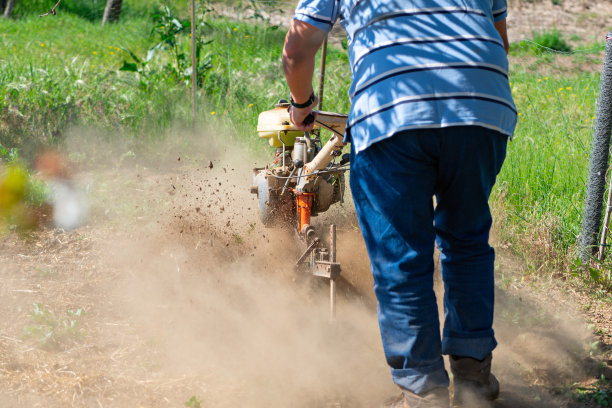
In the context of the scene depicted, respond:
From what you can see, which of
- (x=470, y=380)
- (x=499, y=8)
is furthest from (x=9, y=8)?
(x=470, y=380)

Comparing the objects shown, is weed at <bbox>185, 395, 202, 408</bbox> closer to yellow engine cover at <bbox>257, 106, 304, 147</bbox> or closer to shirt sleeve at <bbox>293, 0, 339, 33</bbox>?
shirt sleeve at <bbox>293, 0, 339, 33</bbox>

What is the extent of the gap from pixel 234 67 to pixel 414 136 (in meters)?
5.87

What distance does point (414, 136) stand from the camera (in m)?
2.05

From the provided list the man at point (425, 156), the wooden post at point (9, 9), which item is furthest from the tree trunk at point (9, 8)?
the man at point (425, 156)

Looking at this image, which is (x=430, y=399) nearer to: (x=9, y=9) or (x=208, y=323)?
(x=208, y=323)

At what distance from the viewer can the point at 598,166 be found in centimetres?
374

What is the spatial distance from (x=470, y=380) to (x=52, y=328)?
7.01ft

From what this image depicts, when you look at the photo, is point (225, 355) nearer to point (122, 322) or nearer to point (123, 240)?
point (122, 322)

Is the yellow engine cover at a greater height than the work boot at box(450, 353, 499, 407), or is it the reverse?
the yellow engine cover

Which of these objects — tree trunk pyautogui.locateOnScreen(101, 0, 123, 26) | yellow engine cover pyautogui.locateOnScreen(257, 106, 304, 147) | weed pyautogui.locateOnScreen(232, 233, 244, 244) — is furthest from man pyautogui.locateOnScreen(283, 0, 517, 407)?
tree trunk pyautogui.locateOnScreen(101, 0, 123, 26)

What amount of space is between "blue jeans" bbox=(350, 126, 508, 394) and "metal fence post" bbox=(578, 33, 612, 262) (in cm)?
179

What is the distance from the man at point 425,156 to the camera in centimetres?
202

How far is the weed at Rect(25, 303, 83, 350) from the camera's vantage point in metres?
3.21

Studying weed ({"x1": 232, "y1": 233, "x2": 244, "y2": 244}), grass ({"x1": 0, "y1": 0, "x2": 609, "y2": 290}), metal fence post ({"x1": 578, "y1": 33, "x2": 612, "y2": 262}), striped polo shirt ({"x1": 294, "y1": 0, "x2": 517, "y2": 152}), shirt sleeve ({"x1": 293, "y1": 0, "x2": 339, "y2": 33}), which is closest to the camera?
striped polo shirt ({"x1": 294, "y1": 0, "x2": 517, "y2": 152})
